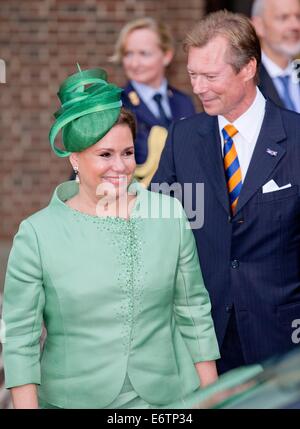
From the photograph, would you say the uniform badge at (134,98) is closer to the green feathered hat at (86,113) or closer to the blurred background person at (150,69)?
the blurred background person at (150,69)

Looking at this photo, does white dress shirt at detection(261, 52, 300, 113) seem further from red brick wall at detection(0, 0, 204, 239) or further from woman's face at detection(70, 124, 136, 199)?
woman's face at detection(70, 124, 136, 199)

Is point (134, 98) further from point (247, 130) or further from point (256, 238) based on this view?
point (256, 238)

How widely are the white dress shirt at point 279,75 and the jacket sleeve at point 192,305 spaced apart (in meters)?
3.58

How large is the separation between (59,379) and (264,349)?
133 cm

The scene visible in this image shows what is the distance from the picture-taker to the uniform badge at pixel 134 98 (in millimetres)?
8008

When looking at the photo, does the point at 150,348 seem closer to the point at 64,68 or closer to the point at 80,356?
the point at 80,356

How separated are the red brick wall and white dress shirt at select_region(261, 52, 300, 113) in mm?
2908

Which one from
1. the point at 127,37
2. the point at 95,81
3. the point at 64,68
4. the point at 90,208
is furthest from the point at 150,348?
the point at 64,68

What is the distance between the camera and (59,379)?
3.86 m

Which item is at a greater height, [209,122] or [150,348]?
[209,122]

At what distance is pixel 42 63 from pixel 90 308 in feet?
23.9

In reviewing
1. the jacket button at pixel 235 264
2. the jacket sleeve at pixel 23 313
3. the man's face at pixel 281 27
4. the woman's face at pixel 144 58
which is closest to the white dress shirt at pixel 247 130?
the jacket button at pixel 235 264

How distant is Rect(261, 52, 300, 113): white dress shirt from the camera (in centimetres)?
748

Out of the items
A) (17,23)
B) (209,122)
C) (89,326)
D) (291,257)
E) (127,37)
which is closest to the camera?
(89,326)
